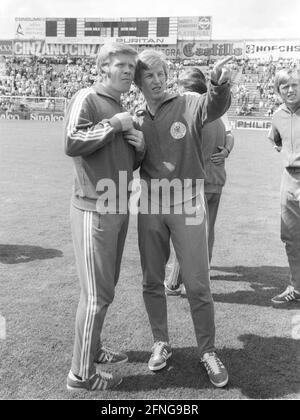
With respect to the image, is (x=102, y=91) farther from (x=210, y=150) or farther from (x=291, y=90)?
(x=291, y=90)

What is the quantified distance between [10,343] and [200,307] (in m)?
1.49

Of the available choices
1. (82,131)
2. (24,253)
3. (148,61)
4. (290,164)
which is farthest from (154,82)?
(24,253)

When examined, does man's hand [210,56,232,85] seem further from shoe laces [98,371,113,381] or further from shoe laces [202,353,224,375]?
shoe laces [98,371,113,381]

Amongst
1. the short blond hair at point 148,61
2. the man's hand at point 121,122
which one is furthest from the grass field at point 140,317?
the short blond hair at point 148,61

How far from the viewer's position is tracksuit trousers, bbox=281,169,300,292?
4312 millimetres

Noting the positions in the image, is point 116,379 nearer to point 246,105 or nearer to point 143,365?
point 143,365

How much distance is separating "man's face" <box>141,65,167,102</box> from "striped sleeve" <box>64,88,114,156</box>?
42cm

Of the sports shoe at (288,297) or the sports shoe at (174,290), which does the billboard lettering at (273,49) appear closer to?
the sports shoe at (288,297)

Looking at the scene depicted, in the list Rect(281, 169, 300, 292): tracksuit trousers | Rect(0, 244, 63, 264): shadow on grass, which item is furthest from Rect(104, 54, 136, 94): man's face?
Rect(0, 244, 63, 264): shadow on grass

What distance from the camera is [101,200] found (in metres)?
2.88

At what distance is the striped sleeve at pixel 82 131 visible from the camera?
269cm

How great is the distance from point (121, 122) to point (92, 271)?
931 millimetres
